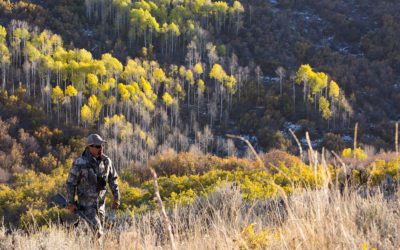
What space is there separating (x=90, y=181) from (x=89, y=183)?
25 mm

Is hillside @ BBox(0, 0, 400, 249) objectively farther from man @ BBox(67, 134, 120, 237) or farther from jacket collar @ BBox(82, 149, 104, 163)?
jacket collar @ BBox(82, 149, 104, 163)

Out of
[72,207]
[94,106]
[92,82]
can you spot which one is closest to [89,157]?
[72,207]

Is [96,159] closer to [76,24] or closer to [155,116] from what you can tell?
[155,116]

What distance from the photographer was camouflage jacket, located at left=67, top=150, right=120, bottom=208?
4.79 meters

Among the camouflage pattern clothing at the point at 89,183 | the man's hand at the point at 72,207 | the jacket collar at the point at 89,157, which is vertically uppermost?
the jacket collar at the point at 89,157

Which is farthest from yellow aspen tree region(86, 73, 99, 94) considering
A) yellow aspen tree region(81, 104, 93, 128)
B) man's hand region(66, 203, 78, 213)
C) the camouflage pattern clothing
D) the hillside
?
man's hand region(66, 203, 78, 213)

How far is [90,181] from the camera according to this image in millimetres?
4855

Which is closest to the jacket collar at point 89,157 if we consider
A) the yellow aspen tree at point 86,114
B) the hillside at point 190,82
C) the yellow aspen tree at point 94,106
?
the hillside at point 190,82

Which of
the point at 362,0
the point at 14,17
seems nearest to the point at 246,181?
the point at 14,17

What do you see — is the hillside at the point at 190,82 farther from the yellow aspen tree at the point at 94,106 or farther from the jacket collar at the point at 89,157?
the jacket collar at the point at 89,157

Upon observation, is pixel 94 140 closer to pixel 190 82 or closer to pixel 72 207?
pixel 72 207

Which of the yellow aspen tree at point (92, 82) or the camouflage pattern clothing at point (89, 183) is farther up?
the yellow aspen tree at point (92, 82)

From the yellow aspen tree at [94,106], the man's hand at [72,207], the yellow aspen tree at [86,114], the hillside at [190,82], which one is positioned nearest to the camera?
the man's hand at [72,207]

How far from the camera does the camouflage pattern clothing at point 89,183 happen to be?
15.7 ft
